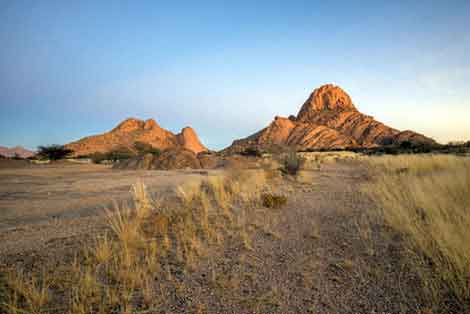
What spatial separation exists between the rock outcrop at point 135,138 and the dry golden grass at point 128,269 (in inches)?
1663

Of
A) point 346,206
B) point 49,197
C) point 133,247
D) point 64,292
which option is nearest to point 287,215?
point 346,206

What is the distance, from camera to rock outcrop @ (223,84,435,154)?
6575 cm

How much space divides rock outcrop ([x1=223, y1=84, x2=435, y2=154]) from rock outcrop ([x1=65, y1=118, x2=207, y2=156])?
45.8 feet

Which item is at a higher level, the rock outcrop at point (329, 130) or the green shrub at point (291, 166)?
the rock outcrop at point (329, 130)

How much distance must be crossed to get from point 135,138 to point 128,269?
55771mm

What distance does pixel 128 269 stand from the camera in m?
1.90

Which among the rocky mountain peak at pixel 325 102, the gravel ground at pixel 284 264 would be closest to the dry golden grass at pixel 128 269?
the gravel ground at pixel 284 264

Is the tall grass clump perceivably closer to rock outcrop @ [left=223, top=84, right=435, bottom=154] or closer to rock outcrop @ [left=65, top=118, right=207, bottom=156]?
rock outcrop @ [left=65, top=118, right=207, bottom=156]

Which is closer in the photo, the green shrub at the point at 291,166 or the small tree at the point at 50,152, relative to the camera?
the green shrub at the point at 291,166

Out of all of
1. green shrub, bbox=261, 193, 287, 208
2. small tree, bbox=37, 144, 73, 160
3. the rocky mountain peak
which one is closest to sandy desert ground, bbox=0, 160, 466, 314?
green shrub, bbox=261, 193, 287, 208

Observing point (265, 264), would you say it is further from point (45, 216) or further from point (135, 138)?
point (135, 138)

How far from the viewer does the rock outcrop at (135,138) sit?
4783cm

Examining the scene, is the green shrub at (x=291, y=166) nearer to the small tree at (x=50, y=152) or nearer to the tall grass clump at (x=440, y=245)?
the tall grass clump at (x=440, y=245)

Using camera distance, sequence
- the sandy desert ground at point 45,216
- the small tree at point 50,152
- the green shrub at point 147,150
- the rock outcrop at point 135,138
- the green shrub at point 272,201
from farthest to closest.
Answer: the rock outcrop at point 135,138 → the small tree at point 50,152 → the green shrub at point 147,150 → the green shrub at point 272,201 → the sandy desert ground at point 45,216
